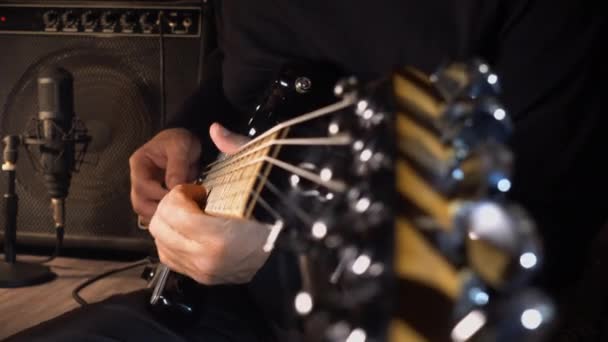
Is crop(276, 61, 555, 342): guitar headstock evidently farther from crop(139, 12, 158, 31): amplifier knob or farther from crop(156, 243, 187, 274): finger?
crop(139, 12, 158, 31): amplifier knob

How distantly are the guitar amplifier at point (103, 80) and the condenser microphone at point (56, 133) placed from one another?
69mm

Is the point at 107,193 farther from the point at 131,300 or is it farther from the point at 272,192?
the point at 272,192

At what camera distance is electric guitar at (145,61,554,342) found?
0.25m

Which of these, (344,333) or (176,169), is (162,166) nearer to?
(176,169)

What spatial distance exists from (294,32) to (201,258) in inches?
13.0

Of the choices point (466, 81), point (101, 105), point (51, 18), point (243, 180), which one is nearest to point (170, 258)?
point (243, 180)

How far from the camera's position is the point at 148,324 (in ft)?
2.43

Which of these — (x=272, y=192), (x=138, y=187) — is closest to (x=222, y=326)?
(x=138, y=187)

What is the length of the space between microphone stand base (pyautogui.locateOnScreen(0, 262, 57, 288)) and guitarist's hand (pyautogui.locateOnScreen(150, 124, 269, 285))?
2.08ft

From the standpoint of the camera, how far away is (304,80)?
69 cm

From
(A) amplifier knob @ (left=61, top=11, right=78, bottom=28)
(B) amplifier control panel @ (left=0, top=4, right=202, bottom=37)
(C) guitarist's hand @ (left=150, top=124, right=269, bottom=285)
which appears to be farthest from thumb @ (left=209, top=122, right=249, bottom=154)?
(A) amplifier knob @ (left=61, top=11, right=78, bottom=28)

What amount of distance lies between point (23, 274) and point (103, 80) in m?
0.39

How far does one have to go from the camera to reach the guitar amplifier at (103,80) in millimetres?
1278

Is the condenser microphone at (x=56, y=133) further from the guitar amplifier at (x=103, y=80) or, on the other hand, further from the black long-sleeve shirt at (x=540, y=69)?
the black long-sleeve shirt at (x=540, y=69)
